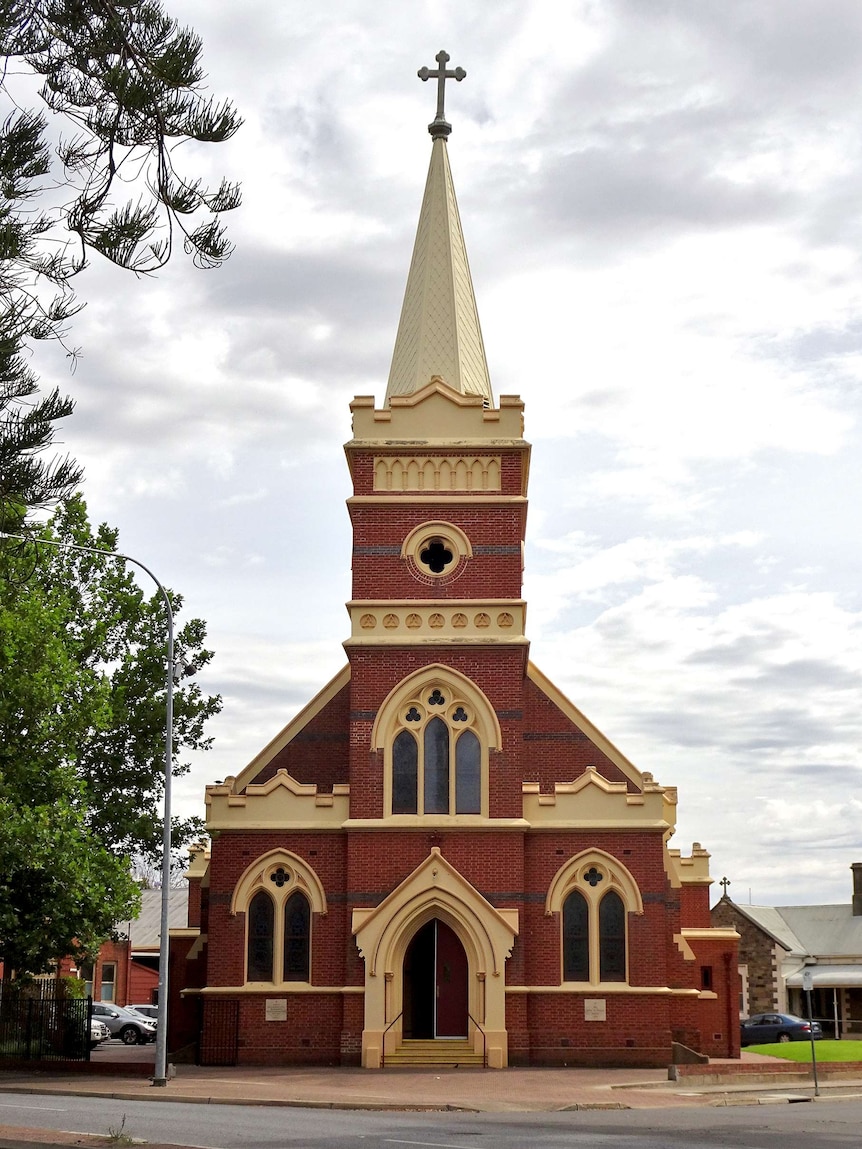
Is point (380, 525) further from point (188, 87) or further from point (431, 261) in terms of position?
point (188, 87)

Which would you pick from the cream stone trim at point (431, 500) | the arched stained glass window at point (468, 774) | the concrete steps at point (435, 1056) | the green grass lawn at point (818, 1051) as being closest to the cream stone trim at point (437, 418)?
the cream stone trim at point (431, 500)

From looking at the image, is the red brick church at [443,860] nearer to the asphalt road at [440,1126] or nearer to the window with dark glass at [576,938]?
the window with dark glass at [576,938]

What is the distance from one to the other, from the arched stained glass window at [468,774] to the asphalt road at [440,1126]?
9231 mm

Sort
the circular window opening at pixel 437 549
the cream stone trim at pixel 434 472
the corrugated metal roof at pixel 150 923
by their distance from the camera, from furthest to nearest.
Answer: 1. the corrugated metal roof at pixel 150 923
2. the cream stone trim at pixel 434 472
3. the circular window opening at pixel 437 549

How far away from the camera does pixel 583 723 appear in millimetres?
34031

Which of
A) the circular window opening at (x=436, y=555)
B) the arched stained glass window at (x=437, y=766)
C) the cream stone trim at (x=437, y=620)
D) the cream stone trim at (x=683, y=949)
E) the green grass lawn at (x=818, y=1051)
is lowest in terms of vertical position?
the green grass lawn at (x=818, y=1051)

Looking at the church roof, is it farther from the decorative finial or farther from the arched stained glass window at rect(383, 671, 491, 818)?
the arched stained glass window at rect(383, 671, 491, 818)

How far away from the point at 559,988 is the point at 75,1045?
10.4 meters

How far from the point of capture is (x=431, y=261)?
118 feet

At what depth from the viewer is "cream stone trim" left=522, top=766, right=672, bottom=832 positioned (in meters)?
31.0

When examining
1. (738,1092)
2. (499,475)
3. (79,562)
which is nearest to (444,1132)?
(738,1092)

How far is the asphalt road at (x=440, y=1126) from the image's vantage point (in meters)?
16.6

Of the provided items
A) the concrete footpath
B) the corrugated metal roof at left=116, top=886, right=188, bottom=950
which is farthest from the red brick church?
the corrugated metal roof at left=116, top=886, right=188, bottom=950

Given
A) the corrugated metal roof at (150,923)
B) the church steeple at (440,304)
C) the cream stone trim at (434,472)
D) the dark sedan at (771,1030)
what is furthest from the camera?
the corrugated metal roof at (150,923)
